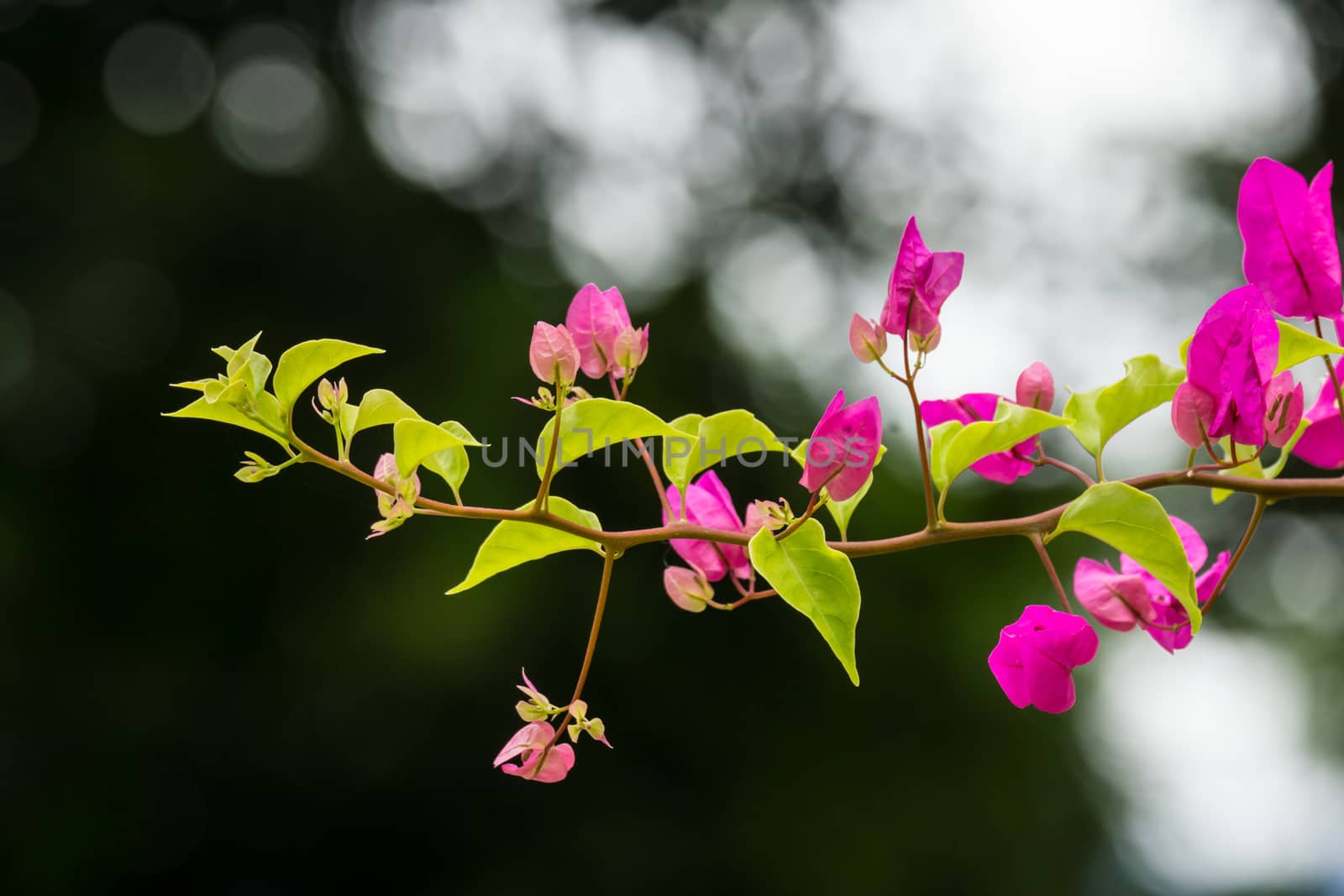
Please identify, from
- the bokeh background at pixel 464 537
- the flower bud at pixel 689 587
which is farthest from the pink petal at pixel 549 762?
the bokeh background at pixel 464 537

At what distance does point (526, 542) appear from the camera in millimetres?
483

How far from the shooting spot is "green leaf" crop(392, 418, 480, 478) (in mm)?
419

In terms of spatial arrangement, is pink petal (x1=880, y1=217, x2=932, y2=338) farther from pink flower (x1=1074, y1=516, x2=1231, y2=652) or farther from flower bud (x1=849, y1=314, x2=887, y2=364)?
pink flower (x1=1074, y1=516, x2=1231, y2=652)

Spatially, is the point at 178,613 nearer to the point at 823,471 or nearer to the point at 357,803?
the point at 357,803

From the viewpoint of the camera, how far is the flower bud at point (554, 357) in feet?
1.39

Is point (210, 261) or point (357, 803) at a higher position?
point (210, 261)

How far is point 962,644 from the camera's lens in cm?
396

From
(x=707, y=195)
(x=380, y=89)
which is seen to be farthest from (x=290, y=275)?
(x=707, y=195)

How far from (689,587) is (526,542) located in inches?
4.7

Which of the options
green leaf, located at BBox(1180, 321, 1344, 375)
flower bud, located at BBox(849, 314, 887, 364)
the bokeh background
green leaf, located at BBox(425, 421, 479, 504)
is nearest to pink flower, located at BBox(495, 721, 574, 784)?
green leaf, located at BBox(425, 421, 479, 504)

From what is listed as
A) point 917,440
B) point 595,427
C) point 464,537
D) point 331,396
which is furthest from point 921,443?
point 464,537

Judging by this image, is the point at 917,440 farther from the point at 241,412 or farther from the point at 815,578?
the point at 241,412

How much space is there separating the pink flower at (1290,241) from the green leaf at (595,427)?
11.2 inches

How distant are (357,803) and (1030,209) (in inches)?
130
